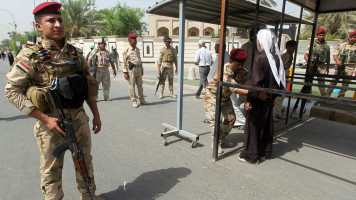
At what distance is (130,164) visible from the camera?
10.1 ft

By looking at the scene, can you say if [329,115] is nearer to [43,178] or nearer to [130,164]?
[130,164]

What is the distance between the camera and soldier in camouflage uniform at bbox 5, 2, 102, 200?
1.71 metres

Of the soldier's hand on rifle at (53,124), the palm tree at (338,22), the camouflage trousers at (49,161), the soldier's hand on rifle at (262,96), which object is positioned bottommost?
the camouflage trousers at (49,161)

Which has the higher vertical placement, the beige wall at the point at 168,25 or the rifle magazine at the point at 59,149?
the beige wall at the point at 168,25

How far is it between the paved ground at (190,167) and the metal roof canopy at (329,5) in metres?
2.50

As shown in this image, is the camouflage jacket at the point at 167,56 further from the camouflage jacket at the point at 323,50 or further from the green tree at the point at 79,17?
the green tree at the point at 79,17

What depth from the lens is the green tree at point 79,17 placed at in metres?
31.3

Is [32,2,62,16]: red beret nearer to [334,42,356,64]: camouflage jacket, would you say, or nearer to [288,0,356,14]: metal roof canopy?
[288,0,356,14]: metal roof canopy

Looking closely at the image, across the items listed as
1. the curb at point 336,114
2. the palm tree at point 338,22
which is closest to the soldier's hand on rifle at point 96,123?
the curb at point 336,114

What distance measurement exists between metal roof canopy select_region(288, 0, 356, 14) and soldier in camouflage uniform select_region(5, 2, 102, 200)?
433cm

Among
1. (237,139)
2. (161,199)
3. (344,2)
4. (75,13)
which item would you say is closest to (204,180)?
(161,199)

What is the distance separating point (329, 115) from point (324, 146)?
176cm

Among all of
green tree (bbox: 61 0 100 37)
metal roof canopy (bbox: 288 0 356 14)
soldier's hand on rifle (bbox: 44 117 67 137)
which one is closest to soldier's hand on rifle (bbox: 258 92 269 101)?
soldier's hand on rifle (bbox: 44 117 67 137)

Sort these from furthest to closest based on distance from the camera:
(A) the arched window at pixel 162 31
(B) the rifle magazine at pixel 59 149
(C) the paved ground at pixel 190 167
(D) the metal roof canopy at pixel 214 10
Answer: (A) the arched window at pixel 162 31, (D) the metal roof canopy at pixel 214 10, (C) the paved ground at pixel 190 167, (B) the rifle magazine at pixel 59 149
